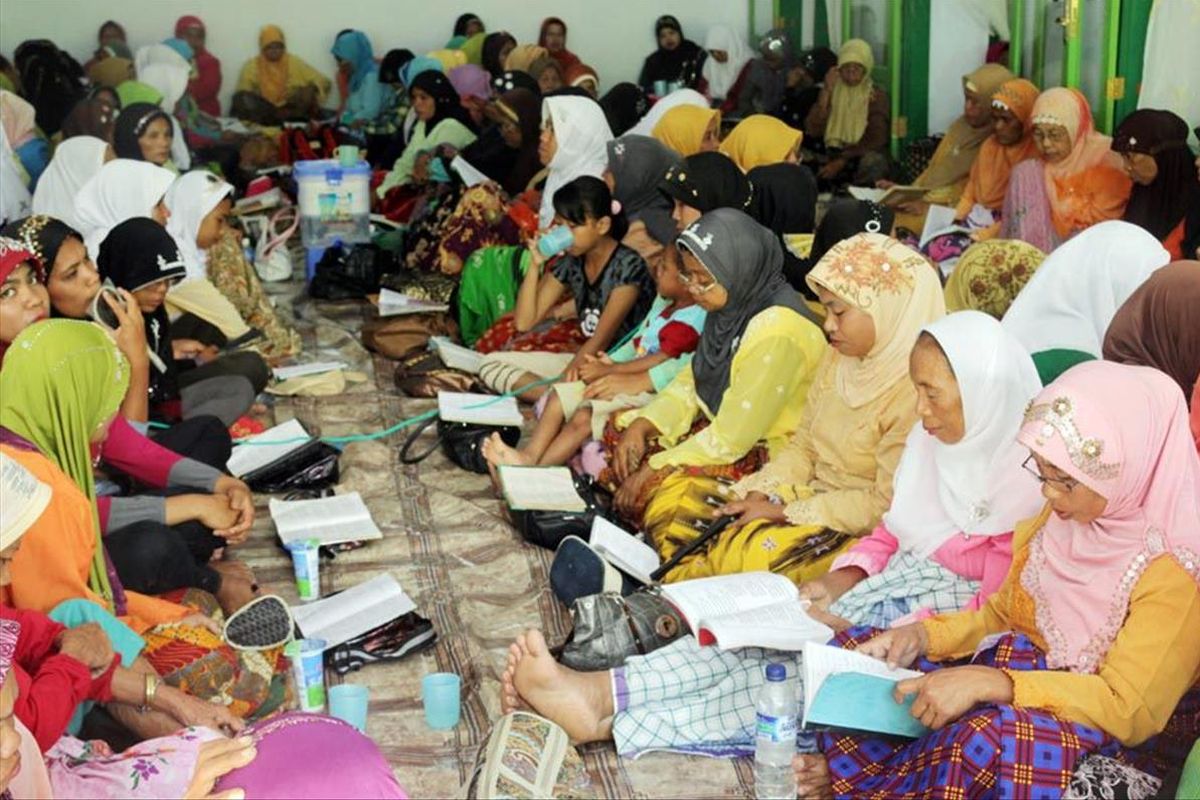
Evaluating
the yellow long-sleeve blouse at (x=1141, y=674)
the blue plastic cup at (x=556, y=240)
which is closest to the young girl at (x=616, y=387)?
the blue plastic cup at (x=556, y=240)

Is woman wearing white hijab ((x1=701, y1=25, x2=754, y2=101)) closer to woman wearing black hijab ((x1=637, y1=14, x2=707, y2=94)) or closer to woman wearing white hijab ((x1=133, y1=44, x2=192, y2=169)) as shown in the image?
woman wearing black hijab ((x1=637, y1=14, x2=707, y2=94))

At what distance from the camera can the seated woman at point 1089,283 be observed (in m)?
3.35

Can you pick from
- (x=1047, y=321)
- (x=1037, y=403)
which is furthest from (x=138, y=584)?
(x=1047, y=321)

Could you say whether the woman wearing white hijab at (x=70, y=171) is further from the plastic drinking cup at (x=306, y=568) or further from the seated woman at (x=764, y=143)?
the plastic drinking cup at (x=306, y=568)

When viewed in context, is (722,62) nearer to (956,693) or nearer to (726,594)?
(726,594)

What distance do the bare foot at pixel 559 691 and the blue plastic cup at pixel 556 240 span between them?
7.15 feet

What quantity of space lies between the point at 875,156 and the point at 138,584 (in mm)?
6216

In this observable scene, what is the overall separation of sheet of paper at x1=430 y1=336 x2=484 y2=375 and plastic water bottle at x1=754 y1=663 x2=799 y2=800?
100 inches

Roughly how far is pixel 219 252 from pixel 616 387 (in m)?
1.98

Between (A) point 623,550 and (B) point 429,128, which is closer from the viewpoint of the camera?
(A) point 623,550

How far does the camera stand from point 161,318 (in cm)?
431

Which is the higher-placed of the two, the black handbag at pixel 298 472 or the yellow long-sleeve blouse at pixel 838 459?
the yellow long-sleeve blouse at pixel 838 459

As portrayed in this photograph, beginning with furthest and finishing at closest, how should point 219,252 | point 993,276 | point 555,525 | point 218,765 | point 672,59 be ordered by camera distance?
point 672,59 → point 219,252 → point 993,276 → point 555,525 → point 218,765

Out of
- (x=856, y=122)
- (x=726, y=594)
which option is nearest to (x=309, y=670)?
(x=726, y=594)
